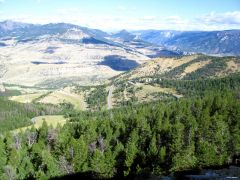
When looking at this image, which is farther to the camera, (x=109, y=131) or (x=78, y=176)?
(x=109, y=131)

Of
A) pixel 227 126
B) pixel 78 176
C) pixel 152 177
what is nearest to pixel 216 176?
pixel 152 177

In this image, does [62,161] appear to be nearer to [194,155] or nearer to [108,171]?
[108,171]

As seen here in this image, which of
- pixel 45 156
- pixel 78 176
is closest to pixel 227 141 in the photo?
pixel 78 176

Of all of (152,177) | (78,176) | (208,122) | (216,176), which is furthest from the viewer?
(208,122)

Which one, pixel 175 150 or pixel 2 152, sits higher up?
pixel 175 150

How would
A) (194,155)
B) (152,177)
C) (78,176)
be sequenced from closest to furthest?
(152,177), (194,155), (78,176)

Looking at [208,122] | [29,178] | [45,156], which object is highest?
[208,122]

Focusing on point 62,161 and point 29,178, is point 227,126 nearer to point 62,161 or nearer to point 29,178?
point 62,161

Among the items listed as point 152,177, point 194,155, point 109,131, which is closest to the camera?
point 152,177

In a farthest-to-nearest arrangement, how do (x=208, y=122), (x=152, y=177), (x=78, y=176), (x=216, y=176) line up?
(x=208, y=122) < (x=78, y=176) < (x=152, y=177) < (x=216, y=176)
